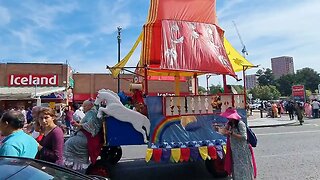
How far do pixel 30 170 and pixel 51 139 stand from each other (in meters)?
1.44

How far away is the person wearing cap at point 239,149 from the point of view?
4.99m

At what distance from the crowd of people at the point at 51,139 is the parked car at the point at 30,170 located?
19.2 inches

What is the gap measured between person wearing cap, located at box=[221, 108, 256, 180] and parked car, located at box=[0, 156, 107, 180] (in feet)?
9.29

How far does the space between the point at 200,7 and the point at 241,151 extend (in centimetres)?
469

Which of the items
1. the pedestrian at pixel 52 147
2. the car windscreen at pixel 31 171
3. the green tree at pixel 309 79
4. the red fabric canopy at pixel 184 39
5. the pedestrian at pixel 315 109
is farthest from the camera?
the green tree at pixel 309 79

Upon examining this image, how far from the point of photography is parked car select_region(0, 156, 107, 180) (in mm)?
2491

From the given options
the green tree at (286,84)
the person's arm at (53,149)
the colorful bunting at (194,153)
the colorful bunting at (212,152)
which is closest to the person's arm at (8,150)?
the person's arm at (53,149)

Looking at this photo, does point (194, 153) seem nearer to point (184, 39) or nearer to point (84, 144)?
point (84, 144)

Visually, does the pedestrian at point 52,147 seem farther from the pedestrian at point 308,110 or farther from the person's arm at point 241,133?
the pedestrian at point 308,110

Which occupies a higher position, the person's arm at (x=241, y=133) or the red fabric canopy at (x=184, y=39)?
the red fabric canopy at (x=184, y=39)

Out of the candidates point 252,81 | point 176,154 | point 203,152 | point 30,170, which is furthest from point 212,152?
point 252,81

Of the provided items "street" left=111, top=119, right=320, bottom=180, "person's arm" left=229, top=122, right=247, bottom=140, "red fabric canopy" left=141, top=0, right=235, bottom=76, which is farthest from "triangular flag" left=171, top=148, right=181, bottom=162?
"red fabric canopy" left=141, top=0, right=235, bottom=76

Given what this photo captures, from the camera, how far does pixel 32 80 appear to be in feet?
105

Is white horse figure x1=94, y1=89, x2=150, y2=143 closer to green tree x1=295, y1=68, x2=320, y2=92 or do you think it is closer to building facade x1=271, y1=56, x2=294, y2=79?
green tree x1=295, y1=68, x2=320, y2=92
